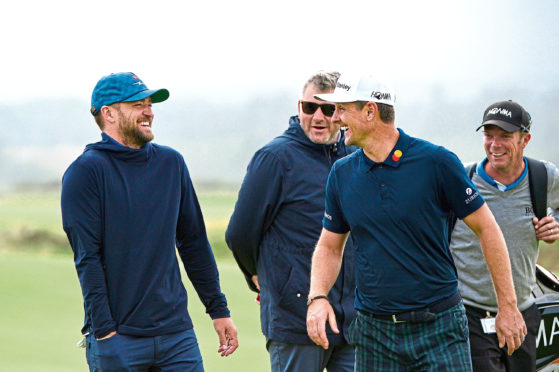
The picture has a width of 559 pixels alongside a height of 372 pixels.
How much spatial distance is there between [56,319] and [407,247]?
7687mm

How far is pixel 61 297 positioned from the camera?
11.5 metres

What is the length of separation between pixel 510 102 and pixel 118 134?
88.4 inches

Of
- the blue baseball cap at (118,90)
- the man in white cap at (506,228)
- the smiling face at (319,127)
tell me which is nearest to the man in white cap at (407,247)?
the smiling face at (319,127)

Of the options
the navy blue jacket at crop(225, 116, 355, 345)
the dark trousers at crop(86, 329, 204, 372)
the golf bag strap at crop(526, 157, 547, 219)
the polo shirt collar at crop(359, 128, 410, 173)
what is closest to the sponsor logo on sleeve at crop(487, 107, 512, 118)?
the golf bag strap at crop(526, 157, 547, 219)

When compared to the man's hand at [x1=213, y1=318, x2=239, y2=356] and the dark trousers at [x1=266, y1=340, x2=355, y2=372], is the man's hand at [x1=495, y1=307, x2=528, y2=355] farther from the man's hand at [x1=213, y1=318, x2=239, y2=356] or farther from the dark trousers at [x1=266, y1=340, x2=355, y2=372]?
the man's hand at [x1=213, y1=318, x2=239, y2=356]

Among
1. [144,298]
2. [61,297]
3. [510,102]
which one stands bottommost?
[61,297]

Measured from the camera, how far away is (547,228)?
14.6ft

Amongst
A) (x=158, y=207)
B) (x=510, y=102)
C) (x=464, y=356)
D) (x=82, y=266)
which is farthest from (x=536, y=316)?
(x=82, y=266)

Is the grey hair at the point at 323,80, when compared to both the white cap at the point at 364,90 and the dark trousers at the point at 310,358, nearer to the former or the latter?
the white cap at the point at 364,90

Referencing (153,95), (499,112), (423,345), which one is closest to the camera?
(423,345)

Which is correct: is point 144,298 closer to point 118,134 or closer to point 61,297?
point 118,134

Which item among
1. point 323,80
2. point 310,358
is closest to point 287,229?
point 310,358

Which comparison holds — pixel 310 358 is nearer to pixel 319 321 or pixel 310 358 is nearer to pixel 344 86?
pixel 319 321

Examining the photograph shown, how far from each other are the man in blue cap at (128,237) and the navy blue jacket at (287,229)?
604 mm
